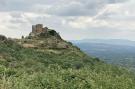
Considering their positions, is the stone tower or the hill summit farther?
the stone tower

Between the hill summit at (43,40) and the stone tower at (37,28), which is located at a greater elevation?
the stone tower at (37,28)

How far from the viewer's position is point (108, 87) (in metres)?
28.0

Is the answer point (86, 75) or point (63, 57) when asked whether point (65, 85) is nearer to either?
point (86, 75)

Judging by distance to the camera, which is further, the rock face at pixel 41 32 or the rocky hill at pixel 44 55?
the rock face at pixel 41 32

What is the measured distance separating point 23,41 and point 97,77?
7971 cm

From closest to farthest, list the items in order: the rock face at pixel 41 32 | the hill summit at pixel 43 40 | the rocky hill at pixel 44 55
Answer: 1. the rocky hill at pixel 44 55
2. the hill summit at pixel 43 40
3. the rock face at pixel 41 32

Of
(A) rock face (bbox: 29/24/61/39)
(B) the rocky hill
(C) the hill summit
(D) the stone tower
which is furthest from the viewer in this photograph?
(D) the stone tower

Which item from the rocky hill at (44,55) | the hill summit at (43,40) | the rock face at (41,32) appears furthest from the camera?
the rock face at (41,32)

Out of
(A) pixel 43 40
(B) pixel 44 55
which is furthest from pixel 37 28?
(B) pixel 44 55

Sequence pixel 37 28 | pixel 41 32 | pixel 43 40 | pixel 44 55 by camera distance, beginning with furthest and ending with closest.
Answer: pixel 37 28, pixel 41 32, pixel 43 40, pixel 44 55

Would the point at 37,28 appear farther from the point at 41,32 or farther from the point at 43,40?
the point at 43,40

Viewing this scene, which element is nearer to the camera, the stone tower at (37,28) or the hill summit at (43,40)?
the hill summit at (43,40)

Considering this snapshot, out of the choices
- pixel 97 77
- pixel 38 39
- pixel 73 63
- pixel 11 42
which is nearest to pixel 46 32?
pixel 38 39

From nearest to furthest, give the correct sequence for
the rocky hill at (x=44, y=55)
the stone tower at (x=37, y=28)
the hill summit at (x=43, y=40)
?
the rocky hill at (x=44, y=55) → the hill summit at (x=43, y=40) → the stone tower at (x=37, y=28)
